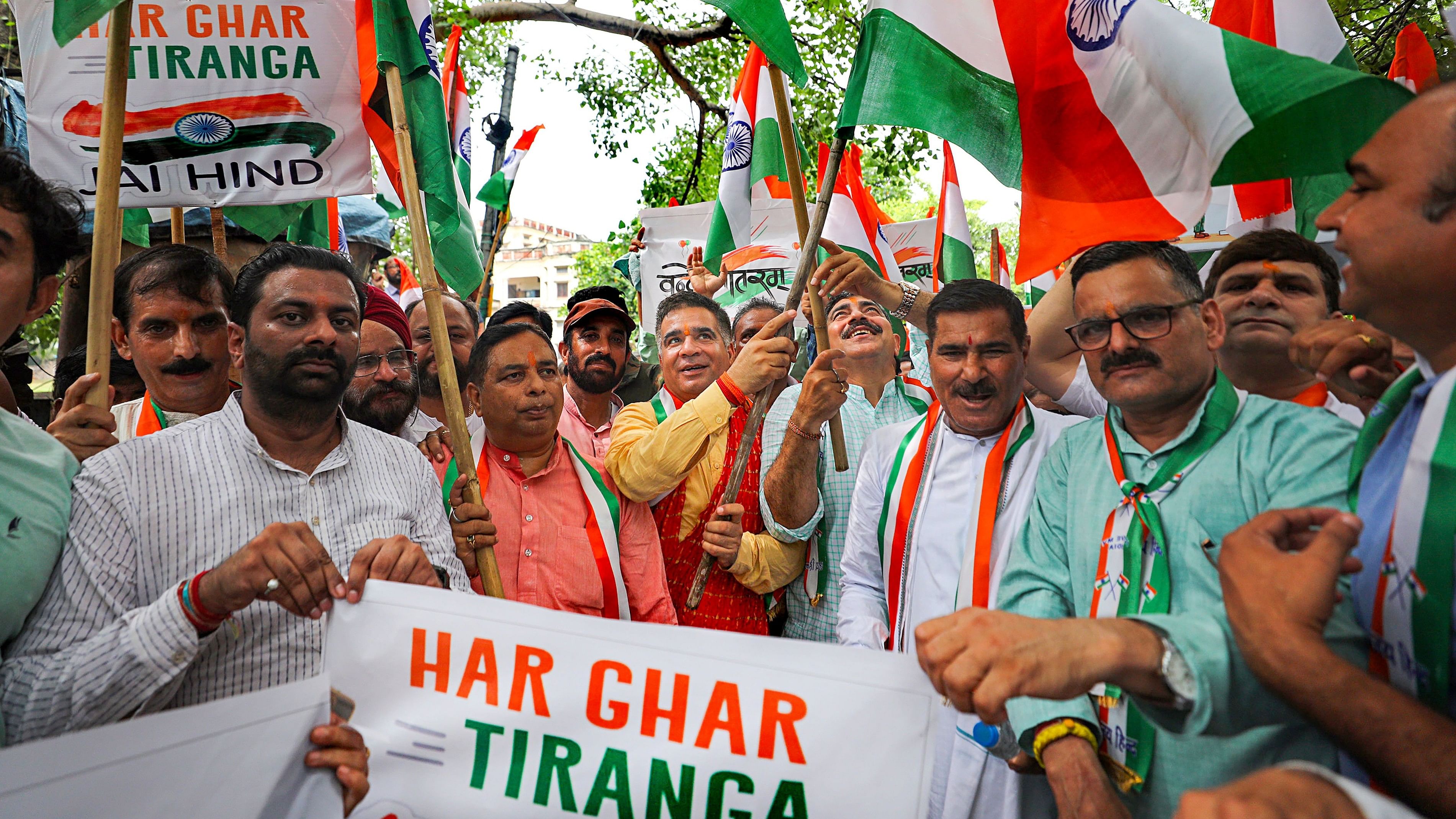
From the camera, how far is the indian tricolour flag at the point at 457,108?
582cm

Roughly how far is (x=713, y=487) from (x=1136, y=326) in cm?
180

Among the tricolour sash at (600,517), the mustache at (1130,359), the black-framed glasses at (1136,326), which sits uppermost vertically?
the black-framed glasses at (1136,326)

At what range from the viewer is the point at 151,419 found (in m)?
3.01

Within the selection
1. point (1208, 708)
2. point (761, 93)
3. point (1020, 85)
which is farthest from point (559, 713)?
point (761, 93)

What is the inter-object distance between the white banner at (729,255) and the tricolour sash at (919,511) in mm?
3458

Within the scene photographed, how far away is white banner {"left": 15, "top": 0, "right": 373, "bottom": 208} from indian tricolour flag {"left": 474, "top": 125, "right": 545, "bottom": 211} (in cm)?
360

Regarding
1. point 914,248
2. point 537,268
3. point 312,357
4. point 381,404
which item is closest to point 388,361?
point 381,404

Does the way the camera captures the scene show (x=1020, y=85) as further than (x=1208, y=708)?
Yes

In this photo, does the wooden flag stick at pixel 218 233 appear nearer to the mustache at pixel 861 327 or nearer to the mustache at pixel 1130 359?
the mustache at pixel 861 327

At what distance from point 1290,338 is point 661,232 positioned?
18.4 ft

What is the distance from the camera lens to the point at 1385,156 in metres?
1.43

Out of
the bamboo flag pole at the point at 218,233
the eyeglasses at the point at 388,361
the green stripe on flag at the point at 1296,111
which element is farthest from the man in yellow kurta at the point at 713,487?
the bamboo flag pole at the point at 218,233

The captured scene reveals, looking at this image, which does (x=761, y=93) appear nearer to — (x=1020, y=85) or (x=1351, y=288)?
(x=1020, y=85)

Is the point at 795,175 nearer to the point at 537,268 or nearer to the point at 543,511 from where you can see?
the point at 543,511
